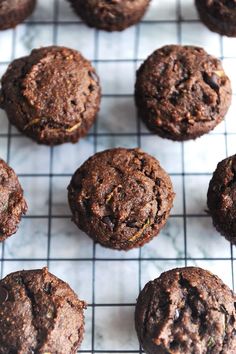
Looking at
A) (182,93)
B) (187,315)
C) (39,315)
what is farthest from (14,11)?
(187,315)

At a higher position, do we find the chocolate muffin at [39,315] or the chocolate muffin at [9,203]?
the chocolate muffin at [9,203]

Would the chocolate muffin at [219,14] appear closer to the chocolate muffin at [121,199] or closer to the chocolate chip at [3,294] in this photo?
the chocolate muffin at [121,199]

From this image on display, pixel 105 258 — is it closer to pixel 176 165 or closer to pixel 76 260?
pixel 76 260

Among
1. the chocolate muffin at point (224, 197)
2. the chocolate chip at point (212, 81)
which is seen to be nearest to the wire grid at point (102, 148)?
the chocolate muffin at point (224, 197)

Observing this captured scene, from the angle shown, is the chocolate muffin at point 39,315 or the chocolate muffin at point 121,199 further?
the chocolate muffin at point 121,199

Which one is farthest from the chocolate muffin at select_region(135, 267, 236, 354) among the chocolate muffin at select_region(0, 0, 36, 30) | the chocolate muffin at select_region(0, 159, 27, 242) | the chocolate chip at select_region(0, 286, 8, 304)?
the chocolate muffin at select_region(0, 0, 36, 30)

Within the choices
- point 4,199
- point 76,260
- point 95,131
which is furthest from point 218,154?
point 4,199
